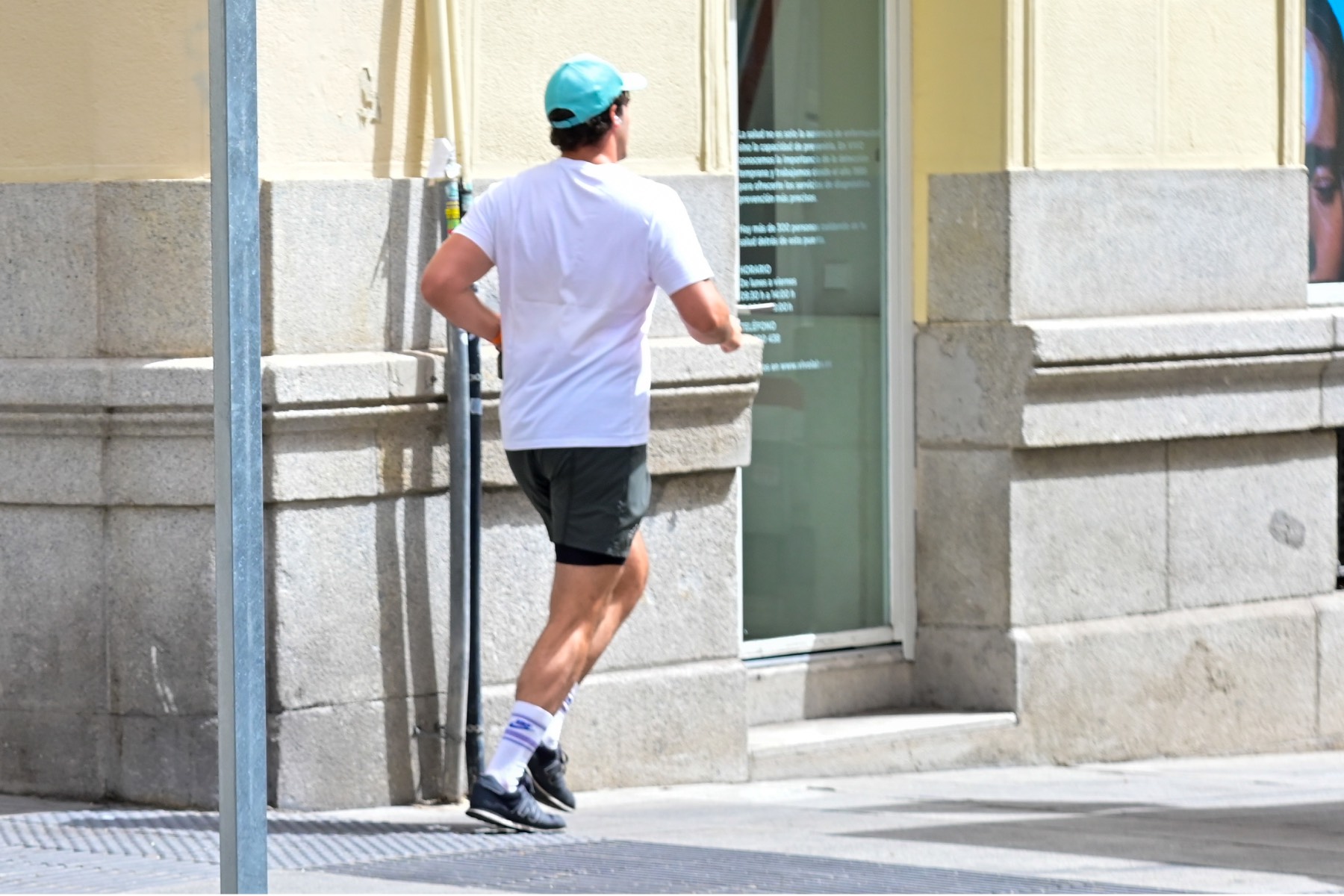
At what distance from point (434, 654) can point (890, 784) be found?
1835 millimetres

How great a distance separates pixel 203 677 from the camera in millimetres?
5891

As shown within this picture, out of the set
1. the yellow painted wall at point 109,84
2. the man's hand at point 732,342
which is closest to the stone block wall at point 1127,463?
the man's hand at point 732,342

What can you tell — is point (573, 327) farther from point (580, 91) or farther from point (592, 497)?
point (580, 91)

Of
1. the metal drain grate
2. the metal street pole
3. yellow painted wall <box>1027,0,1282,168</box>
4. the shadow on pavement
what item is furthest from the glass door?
the metal street pole

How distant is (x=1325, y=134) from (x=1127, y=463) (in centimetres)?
199

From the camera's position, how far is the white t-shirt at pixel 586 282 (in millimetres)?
5523

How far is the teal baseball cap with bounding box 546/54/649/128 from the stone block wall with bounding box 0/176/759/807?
71 cm

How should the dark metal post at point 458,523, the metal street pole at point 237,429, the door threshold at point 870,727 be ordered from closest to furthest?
the metal street pole at point 237,429 → the dark metal post at point 458,523 → the door threshold at point 870,727

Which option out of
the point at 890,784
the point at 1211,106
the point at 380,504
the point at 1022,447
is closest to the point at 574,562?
the point at 380,504

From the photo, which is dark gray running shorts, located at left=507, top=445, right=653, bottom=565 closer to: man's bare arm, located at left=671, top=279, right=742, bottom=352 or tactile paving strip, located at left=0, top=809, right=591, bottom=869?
man's bare arm, located at left=671, top=279, right=742, bottom=352

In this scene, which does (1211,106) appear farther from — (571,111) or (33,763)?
(33,763)

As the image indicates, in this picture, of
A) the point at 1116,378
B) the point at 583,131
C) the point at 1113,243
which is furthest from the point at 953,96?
the point at 583,131

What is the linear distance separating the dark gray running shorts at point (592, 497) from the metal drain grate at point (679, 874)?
2.39 ft

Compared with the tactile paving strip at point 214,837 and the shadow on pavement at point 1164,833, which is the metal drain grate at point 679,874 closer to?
the tactile paving strip at point 214,837
